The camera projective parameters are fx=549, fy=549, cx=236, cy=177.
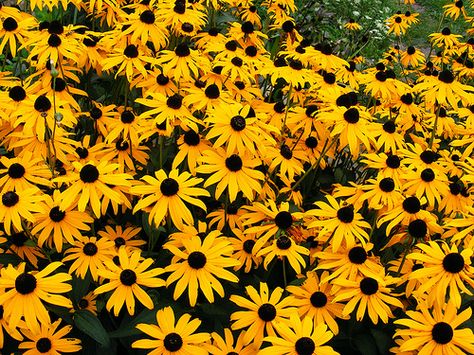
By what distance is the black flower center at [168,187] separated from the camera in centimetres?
184

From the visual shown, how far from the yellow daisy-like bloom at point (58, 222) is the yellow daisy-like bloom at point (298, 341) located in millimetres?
748

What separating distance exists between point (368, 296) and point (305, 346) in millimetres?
379

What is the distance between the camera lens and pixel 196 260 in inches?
68.8

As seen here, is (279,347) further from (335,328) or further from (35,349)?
(35,349)

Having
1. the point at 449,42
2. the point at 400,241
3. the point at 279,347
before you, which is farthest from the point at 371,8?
the point at 279,347

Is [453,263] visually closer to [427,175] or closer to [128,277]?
[427,175]

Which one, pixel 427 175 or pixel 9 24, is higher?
pixel 9 24

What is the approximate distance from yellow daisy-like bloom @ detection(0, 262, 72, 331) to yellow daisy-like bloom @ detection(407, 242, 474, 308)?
43.1 inches

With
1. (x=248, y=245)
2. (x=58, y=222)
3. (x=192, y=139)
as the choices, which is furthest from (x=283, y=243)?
(x=58, y=222)

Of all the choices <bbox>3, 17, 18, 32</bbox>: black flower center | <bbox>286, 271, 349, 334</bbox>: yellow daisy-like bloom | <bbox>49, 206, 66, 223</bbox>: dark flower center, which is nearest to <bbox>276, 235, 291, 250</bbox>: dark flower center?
<bbox>286, 271, 349, 334</bbox>: yellow daisy-like bloom

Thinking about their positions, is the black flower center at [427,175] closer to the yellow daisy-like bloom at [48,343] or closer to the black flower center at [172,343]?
the black flower center at [172,343]

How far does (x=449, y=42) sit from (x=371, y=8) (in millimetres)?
1601

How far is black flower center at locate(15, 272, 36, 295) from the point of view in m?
1.55

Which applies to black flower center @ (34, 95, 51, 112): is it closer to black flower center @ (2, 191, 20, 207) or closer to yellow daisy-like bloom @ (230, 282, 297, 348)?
black flower center @ (2, 191, 20, 207)
